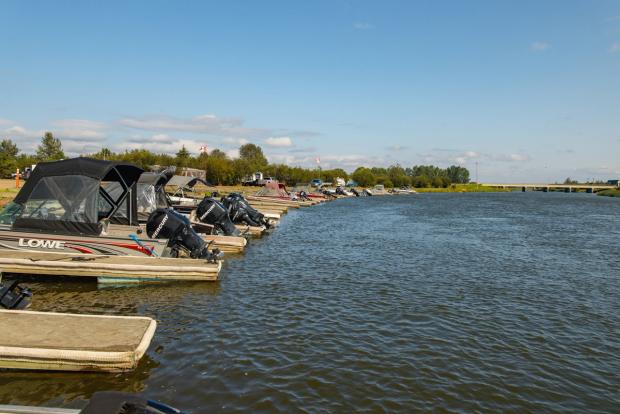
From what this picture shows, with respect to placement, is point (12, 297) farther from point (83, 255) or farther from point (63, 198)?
point (63, 198)

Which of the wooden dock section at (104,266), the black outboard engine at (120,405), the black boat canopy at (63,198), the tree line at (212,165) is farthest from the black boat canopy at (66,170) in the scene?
the tree line at (212,165)

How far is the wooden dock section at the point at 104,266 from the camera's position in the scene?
41.4 feet

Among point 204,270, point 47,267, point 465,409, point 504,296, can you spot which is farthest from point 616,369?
point 47,267

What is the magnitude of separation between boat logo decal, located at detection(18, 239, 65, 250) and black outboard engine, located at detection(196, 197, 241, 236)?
939cm

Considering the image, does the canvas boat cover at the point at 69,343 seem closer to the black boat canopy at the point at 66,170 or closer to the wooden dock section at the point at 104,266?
the wooden dock section at the point at 104,266

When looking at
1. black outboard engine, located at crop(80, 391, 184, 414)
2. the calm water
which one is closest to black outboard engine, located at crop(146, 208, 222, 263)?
the calm water

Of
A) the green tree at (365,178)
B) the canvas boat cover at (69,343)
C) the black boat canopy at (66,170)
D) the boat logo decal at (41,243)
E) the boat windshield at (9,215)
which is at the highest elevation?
the green tree at (365,178)

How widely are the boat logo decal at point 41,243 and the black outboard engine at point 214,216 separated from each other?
9.39 meters

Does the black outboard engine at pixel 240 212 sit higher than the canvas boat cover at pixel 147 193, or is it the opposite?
the canvas boat cover at pixel 147 193

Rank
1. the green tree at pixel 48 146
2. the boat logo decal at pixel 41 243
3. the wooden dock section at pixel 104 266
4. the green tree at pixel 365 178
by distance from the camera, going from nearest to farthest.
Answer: the wooden dock section at pixel 104 266 < the boat logo decal at pixel 41 243 < the green tree at pixel 48 146 < the green tree at pixel 365 178

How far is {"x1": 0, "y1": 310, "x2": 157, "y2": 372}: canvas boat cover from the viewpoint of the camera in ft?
23.4

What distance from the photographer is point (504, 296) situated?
46.4 feet

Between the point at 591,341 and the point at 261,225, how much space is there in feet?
69.6

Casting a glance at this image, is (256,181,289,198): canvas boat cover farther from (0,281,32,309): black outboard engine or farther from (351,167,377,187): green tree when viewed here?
(351,167,377,187): green tree
